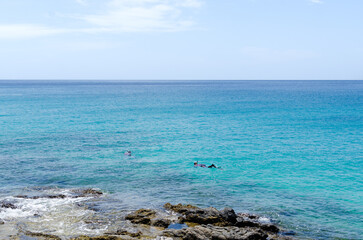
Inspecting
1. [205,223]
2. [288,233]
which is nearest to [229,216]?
[205,223]

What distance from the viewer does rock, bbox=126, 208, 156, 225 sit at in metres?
27.2

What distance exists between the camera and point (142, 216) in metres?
28.0

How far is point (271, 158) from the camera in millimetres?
49219

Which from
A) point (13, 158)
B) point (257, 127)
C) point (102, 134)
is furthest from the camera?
point (257, 127)

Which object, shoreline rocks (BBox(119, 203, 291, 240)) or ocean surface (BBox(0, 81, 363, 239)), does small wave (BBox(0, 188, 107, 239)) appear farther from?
shoreline rocks (BBox(119, 203, 291, 240))

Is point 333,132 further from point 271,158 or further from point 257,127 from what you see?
point 271,158

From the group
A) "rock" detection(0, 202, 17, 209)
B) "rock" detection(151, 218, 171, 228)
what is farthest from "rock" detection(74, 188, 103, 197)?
"rock" detection(151, 218, 171, 228)

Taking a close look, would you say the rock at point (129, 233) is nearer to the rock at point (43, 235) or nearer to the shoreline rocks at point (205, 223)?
the shoreline rocks at point (205, 223)

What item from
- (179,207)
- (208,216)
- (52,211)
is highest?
(208,216)

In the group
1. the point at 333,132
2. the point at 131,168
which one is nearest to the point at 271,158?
the point at 131,168

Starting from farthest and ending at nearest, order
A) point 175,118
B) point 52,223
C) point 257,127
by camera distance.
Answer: point 175,118 < point 257,127 < point 52,223

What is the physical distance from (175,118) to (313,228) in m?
63.7

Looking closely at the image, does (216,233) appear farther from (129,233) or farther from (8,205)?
(8,205)

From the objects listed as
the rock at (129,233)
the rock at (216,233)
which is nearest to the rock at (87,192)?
the rock at (129,233)
